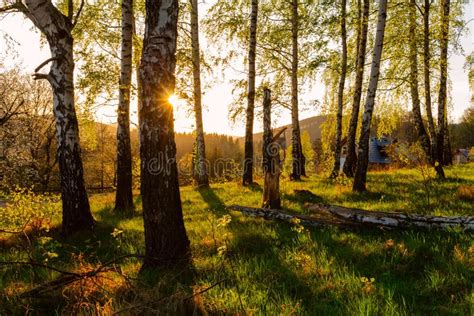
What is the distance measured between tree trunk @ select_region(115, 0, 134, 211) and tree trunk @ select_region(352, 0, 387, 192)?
6.49 metres

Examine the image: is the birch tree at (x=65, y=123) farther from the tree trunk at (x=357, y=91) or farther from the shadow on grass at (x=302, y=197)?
the tree trunk at (x=357, y=91)

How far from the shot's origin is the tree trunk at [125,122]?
826 centimetres

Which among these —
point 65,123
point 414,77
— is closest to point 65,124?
point 65,123

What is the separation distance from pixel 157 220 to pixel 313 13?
12.6 meters

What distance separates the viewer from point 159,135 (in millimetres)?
3914

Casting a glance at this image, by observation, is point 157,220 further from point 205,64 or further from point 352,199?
point 205,64

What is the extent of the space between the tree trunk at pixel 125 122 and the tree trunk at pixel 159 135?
455cm

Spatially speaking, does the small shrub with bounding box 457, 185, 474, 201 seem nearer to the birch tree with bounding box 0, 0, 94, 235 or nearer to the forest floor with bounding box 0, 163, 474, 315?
the forest floor with bounding box 0, 163, 474, 315

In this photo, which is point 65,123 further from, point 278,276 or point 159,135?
point 278,276

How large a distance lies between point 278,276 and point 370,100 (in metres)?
6.51

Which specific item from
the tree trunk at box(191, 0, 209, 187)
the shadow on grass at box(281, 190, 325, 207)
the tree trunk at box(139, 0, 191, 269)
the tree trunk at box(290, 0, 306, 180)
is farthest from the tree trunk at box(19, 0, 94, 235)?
the tree trunk at box(290, 0, 306, 180)

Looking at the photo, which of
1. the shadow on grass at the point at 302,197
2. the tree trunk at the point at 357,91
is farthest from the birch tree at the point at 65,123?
the tree trunk at the point at 357,91

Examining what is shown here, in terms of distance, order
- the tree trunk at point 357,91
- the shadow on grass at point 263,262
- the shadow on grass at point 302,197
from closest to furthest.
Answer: the shadow on grass at point 263,262 < the shadow on grass at point 302,197 < the tree trunk at point 357,91

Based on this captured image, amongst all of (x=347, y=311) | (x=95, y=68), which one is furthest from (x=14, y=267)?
(x=95, y=68)
